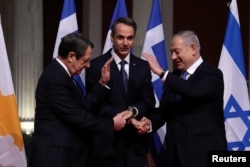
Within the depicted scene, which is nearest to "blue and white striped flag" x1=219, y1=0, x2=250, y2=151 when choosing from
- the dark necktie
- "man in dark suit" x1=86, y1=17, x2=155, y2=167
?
"man in dark suit" x1=86, y1=17, x2=155, y2=167

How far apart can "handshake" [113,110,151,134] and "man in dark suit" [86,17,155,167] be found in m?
0.04

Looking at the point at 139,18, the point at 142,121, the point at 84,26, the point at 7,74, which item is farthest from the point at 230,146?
the point at 84,26

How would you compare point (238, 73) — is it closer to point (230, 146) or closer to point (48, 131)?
point (230, 146)

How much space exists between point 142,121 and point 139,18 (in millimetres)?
5588

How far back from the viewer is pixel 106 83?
4281 mm

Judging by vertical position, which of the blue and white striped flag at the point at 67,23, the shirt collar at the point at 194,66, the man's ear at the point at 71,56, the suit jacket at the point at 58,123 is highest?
the blue and white striped flag at the point at 67,23

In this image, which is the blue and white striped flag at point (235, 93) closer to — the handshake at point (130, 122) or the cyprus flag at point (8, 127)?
the handshake at point (130, 122)

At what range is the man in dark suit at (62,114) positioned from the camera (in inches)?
151

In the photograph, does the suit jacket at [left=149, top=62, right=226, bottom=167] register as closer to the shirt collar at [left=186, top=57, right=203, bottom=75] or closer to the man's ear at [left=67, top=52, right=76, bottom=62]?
the shirt collar at [left=186, top=57, right=203, bottom=75]

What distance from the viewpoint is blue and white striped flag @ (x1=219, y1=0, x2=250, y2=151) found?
5.34 metres

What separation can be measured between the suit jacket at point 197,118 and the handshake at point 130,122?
0.19 meters

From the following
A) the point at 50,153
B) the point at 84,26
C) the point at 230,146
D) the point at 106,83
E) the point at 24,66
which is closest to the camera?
the point at 50,153

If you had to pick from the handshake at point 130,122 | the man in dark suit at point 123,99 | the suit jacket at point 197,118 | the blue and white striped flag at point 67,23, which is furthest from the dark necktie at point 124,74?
the blue and white striped flag at point 67,23

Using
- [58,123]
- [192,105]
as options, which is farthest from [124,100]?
[58,123]
